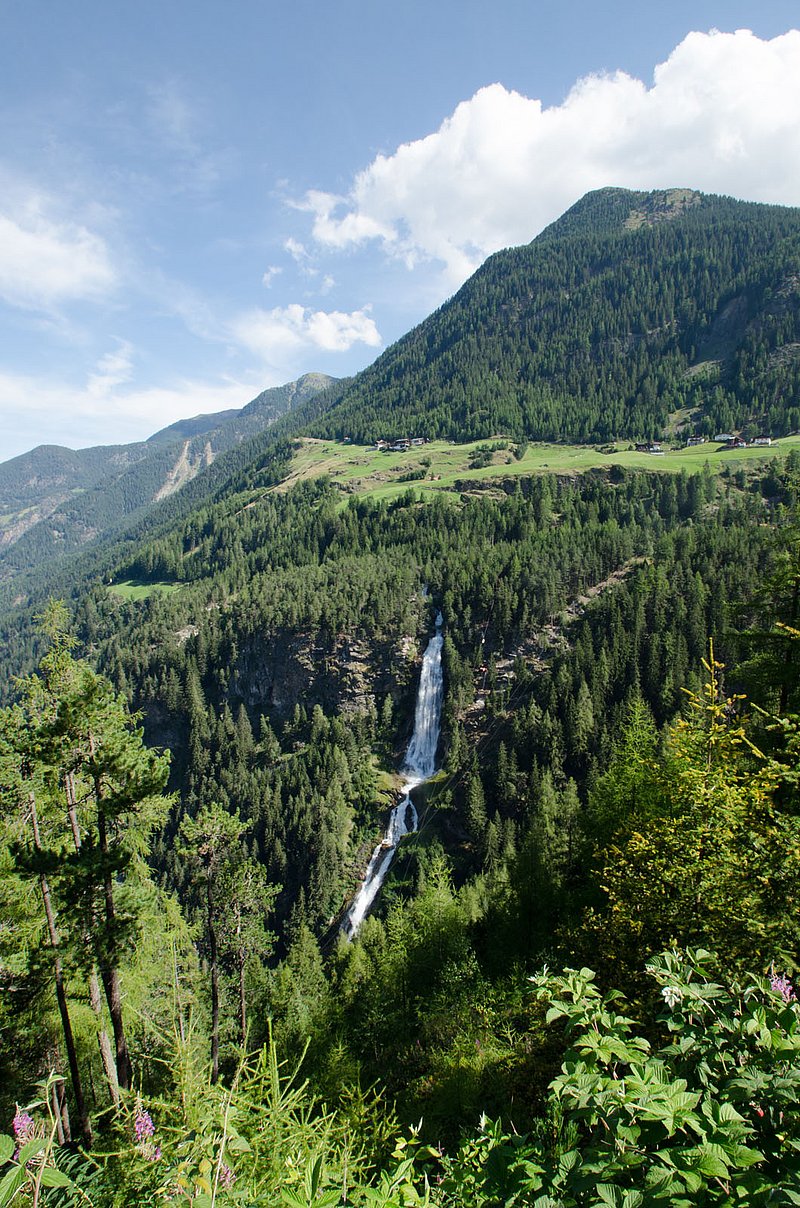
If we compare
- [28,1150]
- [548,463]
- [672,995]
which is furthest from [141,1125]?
[548,463]

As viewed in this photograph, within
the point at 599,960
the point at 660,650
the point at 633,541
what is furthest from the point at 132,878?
the point at 633,541

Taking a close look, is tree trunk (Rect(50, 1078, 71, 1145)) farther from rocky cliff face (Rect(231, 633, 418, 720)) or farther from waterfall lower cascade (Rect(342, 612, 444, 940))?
rocky cliff face (Rect(231, 633, 418, 720))

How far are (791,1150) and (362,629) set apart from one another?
11176 centimetres

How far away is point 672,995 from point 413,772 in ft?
309

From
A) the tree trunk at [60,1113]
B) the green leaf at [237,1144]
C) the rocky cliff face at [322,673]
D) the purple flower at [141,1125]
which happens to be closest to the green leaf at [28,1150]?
the tree trunk at [60,1113]

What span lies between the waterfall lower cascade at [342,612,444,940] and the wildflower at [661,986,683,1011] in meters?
74.2

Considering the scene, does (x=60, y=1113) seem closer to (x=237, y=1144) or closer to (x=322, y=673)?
(x=237, y=1144)

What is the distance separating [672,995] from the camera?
4082 millimetres

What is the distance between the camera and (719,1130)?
269cm

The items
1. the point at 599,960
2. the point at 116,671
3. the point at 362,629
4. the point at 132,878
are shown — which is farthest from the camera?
the point at 116,671

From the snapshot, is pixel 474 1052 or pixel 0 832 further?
pixel 474 1052

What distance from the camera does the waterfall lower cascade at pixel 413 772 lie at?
7556 cm

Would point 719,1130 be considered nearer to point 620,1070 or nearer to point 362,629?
point 620,1070

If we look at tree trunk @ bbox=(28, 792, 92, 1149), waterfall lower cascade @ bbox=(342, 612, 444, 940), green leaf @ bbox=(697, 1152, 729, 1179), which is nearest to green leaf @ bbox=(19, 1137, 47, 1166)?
green leaf @ bbox=(697, 1152, 729, 1179)
